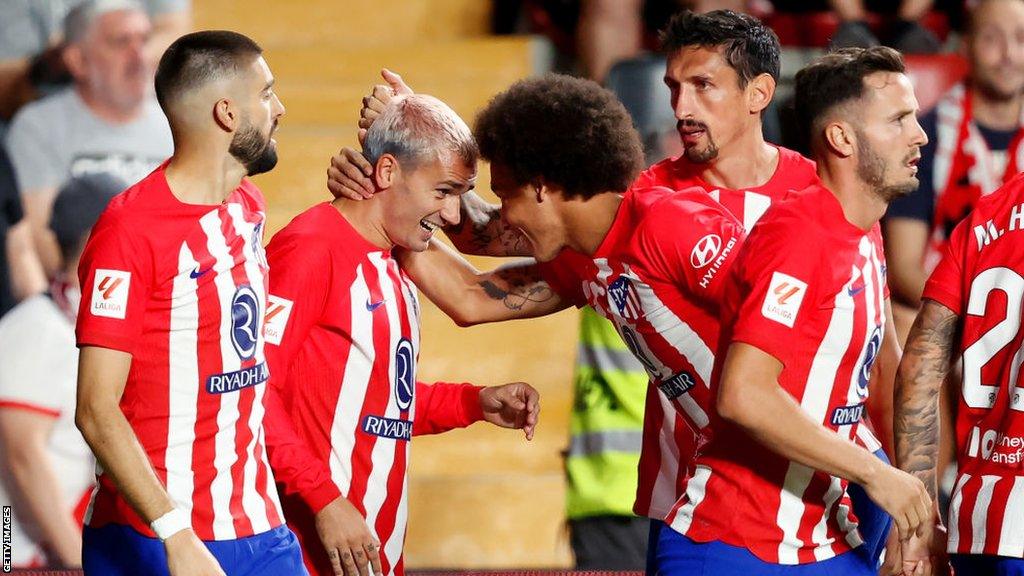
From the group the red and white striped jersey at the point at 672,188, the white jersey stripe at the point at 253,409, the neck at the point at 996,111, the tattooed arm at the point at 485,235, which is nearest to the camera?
the white jersey stripe at the point at 253,409

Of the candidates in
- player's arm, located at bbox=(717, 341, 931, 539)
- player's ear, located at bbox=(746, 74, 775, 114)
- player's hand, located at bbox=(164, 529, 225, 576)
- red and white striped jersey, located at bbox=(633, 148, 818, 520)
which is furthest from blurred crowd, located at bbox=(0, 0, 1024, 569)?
player's hand, located at bbox=(164, 529, 225, 576)

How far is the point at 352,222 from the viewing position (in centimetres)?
316

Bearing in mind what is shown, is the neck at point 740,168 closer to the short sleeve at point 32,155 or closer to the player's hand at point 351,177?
the player's hand at point 351,177

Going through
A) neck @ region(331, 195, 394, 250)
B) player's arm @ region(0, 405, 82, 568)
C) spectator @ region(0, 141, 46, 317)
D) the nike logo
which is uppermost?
neck @ region(331, 195, 394, 250)

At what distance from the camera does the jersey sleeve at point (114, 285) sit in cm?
262

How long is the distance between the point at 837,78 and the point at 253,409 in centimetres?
123

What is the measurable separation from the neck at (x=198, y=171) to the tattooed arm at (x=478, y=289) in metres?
0.67

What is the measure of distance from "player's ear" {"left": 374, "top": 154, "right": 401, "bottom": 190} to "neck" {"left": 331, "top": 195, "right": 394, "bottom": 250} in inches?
1.6

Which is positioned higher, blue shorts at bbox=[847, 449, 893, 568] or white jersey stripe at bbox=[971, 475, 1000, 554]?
white jersey stripe at bbox=[971, 475, 1000, 554]

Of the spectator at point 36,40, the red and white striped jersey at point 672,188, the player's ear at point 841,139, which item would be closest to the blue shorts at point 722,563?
the red and white striped jersey at point 672,188

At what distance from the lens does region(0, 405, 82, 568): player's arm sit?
5.47 m

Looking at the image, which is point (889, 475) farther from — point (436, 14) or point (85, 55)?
point (436, 14)

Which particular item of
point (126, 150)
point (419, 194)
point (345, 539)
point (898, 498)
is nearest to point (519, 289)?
point (419, 194)

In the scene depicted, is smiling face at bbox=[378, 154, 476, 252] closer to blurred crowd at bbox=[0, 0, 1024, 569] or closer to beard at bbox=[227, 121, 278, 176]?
beard at bbox=[227, 121, 278, 176]
